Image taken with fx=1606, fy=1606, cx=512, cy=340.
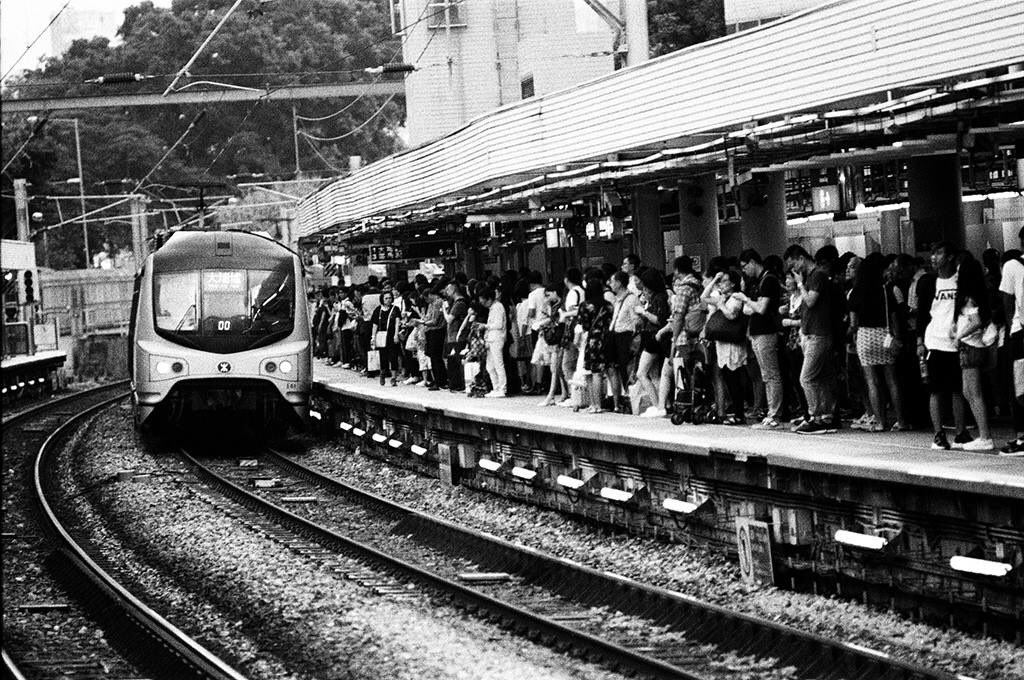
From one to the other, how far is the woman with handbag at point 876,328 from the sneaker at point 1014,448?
6.32ft

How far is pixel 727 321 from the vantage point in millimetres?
14375

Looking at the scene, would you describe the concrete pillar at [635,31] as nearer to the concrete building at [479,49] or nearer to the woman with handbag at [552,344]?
the woman with handbag at [552,344]

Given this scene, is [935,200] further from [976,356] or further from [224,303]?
[224,303]

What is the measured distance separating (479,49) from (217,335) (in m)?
18.8

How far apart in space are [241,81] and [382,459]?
112 feet

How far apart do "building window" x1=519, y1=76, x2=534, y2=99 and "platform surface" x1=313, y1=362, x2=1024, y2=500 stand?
63.3 ft

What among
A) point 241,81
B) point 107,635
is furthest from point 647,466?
point 241,81

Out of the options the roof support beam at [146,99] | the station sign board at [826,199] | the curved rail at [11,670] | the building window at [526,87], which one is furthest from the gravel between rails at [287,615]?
the building window at [526,87]

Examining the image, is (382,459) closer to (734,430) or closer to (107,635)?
(734,430)

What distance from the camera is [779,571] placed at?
36.5ft

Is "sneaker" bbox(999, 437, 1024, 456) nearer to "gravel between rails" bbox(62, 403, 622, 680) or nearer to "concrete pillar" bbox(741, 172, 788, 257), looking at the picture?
"gravel between rails" bbox(62, 403, 622, 680)

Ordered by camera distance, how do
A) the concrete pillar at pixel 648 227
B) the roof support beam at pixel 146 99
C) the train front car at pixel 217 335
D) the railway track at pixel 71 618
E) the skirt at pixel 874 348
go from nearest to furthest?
the railway track at pixel 71 618
the skirt at pixel 874 348
the concrete pillar at pixel 648 227
the train front car at pixel 217 335
the roof support beam at pixel 146 99

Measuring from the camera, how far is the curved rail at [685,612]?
8.16m

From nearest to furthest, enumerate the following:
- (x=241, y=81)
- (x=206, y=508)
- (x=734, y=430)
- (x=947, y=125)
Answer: (x=947, y=125), (x=734, y=430), (x=206, y=508), (x=241, y=81)
